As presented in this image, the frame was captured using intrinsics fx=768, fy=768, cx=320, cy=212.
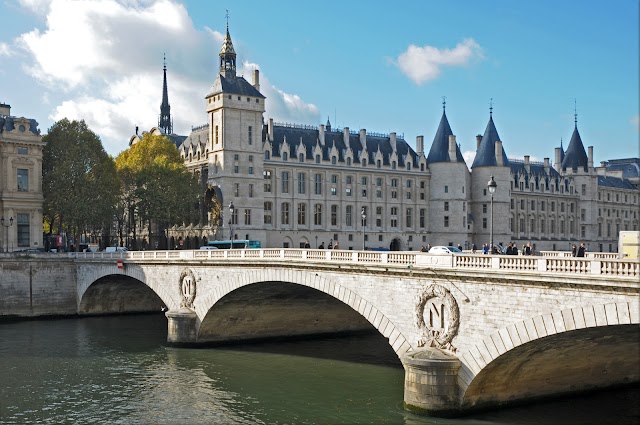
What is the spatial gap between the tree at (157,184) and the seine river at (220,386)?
29314mm

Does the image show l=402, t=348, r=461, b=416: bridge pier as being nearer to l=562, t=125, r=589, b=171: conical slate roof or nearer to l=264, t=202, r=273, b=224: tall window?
l=264, t=202, r=273, b=224: tall window

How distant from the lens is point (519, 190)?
120 metres

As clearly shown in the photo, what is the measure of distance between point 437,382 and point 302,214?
230 ft

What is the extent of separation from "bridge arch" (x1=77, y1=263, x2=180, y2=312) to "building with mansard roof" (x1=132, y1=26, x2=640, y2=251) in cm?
2075

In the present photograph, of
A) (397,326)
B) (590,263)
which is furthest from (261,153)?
(590,263)

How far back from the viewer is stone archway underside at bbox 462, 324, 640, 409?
2600 cm

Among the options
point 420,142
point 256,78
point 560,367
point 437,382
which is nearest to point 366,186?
point 420,142

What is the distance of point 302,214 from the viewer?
319 ft

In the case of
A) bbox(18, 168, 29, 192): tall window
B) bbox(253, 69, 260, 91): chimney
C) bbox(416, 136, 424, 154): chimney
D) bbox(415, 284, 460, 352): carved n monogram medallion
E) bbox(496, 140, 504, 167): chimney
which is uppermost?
bbox(253, 69, 260, 91): chimney

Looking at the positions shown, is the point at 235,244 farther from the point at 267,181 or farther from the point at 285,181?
the point at 285,181

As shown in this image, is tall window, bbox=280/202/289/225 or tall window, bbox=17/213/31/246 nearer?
tall window, bbox=17/213/31/246

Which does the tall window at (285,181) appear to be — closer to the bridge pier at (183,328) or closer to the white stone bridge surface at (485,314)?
the bridge pier at (183,328)

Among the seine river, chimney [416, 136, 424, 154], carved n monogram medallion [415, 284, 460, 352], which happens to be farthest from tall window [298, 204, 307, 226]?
carved n monogram medallion [415, 284, 460, 352]

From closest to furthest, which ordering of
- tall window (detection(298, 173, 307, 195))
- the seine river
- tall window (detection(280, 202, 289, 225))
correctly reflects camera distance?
the seine river < tall window (detection(280, 202, 289, 225)) < tall window (detection(298, 173, 307, 195))
